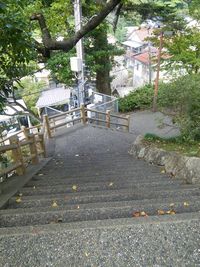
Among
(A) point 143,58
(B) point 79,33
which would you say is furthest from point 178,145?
(A) point 143,58

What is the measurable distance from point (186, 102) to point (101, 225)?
5213mm

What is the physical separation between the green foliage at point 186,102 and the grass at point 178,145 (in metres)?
0.21

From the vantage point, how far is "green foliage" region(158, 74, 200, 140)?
23.7 feet

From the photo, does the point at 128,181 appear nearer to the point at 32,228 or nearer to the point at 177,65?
the point at 32,228

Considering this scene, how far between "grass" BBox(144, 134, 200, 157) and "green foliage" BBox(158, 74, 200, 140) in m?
0.21

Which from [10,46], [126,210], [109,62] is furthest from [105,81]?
[126,210]

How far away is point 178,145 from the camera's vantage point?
7352mm

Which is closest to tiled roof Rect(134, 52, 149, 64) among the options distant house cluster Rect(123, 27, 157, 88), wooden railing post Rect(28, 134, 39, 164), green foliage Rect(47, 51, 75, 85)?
distant house cluster Rect(123, 27, 157, 88)

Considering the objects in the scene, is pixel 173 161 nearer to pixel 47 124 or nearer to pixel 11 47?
pixel 11 47

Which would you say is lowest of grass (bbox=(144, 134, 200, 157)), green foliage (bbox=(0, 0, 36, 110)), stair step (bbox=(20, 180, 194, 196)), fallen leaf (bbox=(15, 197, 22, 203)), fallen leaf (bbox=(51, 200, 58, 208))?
grass (bbox=(144, 134, 200, 157))

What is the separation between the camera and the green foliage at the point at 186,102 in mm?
7227

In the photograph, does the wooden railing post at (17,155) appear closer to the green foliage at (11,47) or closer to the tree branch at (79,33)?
the green foliage at (11,47)

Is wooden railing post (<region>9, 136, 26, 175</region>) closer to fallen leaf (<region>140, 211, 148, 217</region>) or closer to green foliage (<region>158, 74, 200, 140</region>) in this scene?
fallen leaf (<region>140, 211, 148, 217</region>)

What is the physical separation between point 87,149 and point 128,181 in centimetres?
486
